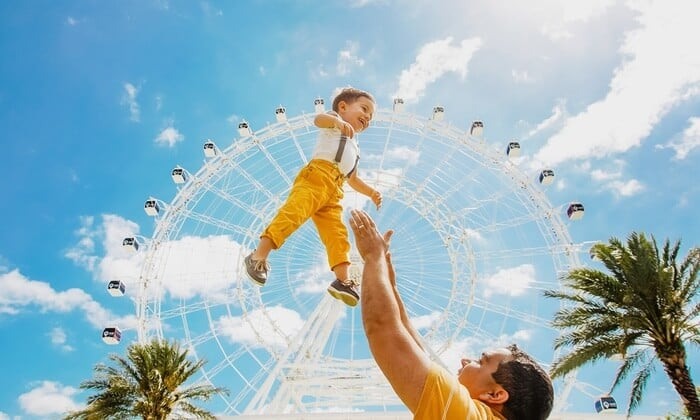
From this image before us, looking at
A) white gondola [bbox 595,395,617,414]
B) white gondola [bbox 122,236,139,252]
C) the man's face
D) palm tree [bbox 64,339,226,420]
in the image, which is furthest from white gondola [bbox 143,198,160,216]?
the man's face

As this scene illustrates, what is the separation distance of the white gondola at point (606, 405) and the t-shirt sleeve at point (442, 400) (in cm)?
2049

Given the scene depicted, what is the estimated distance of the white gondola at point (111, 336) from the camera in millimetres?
22375

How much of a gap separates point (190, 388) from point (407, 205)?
1198 centimetres

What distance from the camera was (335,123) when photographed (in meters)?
4.54

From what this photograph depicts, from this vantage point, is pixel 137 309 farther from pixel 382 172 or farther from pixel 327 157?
pixel 327 157

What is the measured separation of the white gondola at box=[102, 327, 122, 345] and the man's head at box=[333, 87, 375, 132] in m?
20.7

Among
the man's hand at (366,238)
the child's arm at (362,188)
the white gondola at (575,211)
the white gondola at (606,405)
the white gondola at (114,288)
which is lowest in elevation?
the white gondola at (606,405)

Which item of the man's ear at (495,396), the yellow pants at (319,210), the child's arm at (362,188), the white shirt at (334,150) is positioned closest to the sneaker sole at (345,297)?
the yellow pants at (319,210)

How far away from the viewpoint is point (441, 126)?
25.4 metres

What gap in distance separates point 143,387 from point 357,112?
14.1 metres

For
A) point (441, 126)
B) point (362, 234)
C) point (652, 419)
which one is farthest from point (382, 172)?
point (362, 234)

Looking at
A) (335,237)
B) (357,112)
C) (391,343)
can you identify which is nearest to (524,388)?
(391,343)

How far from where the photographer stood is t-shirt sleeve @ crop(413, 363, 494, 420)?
1.91 m

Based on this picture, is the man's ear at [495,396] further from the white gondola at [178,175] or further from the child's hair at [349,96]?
the white gondola at [178,175]
